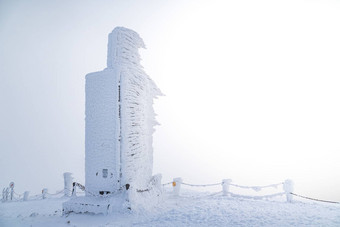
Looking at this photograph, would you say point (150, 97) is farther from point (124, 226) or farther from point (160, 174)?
point (124, 226)

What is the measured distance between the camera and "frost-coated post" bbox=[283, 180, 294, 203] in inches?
440

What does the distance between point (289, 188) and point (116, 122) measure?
29.3 ft

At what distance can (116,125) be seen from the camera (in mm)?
10109

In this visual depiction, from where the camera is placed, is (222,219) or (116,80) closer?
(222,219)

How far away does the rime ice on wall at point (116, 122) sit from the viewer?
10078 millimetres

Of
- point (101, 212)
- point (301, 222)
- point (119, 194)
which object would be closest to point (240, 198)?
point (301, 222)

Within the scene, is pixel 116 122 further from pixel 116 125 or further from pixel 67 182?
pixel 67 182

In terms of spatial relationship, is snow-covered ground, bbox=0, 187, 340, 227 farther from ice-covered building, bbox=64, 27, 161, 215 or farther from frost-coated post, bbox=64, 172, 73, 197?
frost-coated post, bbox=64, 172, 73, 197

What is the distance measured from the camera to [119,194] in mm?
9492

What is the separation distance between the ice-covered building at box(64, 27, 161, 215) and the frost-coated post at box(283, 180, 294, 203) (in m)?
6.78

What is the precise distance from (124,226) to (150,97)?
734 centimetres

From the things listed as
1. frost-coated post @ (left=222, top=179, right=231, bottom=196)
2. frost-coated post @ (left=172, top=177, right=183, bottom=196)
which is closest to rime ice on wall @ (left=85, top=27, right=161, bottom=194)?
frost-coated post @ (left=172, top=177, right=183, bottom=196)

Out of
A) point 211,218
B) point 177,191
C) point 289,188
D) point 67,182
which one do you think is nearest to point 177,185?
point 177,191

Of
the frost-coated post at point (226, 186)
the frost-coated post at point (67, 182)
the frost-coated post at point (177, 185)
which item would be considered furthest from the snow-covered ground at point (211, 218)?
the frost-coated post at point (67, 182)
